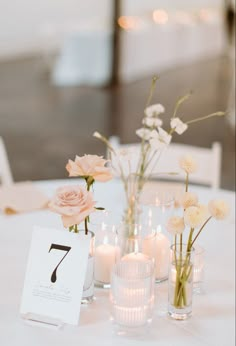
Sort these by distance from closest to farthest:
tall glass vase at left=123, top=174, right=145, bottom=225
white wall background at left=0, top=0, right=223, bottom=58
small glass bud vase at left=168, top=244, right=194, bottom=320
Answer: small glass bud vase at left=168, top=244, right=194, bottom=320 → tall glass vase at left=123, top=174, right=145, bottom=225 → white wall background at left=0, top=0, right=223, bottom=58

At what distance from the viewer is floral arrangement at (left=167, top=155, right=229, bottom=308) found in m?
1.62

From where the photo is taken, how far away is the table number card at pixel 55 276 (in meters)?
1.69

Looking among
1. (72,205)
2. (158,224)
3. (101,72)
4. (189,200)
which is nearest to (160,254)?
(158,224)

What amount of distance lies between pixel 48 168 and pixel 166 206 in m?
3.31

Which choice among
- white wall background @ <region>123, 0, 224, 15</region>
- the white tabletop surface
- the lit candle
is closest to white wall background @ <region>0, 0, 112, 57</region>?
white wall background @ <region>123, 0, 224, 15</region>

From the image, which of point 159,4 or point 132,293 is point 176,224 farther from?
point 159,4

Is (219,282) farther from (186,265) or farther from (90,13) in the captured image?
(90,13)

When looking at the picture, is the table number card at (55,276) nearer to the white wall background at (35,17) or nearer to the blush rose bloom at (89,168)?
the blush rose bloom at (89,168)

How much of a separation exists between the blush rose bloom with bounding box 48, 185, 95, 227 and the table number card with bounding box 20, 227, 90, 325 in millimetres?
91

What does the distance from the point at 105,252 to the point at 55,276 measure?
213 millimetres

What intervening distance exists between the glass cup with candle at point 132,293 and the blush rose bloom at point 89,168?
0.22 m

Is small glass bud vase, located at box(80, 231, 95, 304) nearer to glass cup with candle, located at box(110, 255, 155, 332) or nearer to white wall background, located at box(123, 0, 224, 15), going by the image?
glass cup with candle, located at box(110, 255, 155, 332)

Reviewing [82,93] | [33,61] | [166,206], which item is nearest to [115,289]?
[166,206]

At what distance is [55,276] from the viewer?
170 centimetres
